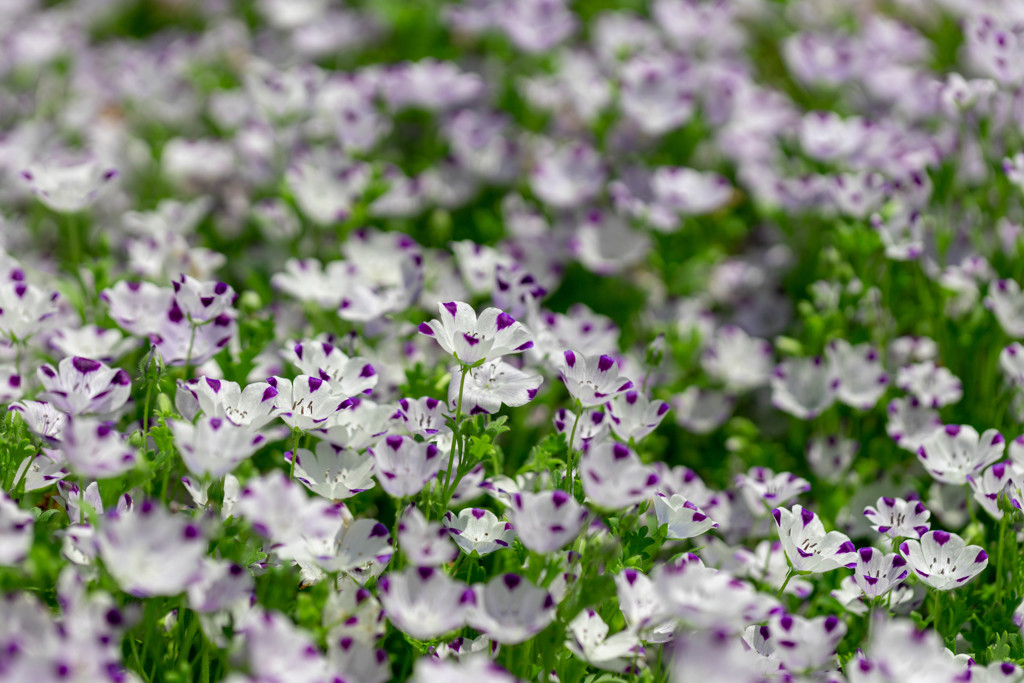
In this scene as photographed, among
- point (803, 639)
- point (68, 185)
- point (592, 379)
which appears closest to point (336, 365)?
point (592, 379)

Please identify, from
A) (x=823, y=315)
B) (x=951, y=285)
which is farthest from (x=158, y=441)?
(x=951, y=285)

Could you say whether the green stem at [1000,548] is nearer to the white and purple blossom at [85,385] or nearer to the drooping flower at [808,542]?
the drooping flower at [808,542]

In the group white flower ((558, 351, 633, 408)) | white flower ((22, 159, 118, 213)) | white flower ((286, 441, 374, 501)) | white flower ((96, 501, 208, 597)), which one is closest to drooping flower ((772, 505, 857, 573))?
white flower ((558, 351, 633, 408))

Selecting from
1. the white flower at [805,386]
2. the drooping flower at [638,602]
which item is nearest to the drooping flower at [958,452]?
the white flower at [805,386]

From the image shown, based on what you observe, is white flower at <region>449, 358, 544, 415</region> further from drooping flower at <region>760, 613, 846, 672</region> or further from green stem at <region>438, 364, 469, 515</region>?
drooping flower at <region>760, 613, 846, 672</region>

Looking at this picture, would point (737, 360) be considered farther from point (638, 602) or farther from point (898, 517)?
point (638, 602)

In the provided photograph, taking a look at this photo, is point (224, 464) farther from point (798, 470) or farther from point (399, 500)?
point (798, 470)
